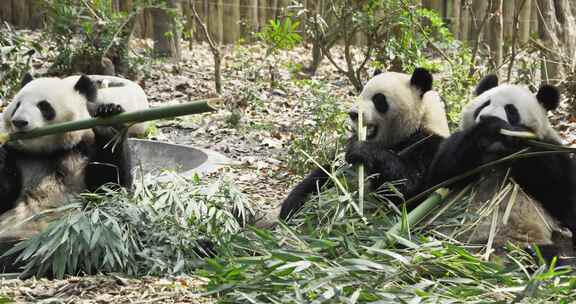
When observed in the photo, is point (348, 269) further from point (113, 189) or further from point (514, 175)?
point (113, 189)

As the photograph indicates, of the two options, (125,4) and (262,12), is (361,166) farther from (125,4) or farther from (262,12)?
(262,12)

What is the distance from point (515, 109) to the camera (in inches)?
194

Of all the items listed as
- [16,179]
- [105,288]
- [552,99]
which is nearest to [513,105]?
[552,99]

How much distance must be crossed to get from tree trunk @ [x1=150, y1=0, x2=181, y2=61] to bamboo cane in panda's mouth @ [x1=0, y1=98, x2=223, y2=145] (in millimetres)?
8555

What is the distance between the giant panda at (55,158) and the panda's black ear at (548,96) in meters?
2.92

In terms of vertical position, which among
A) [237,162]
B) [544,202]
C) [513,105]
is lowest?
[237,162]

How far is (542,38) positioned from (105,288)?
7.38 metres

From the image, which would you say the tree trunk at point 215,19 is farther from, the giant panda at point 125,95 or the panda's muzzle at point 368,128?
the panda's muzzle at point 368,128

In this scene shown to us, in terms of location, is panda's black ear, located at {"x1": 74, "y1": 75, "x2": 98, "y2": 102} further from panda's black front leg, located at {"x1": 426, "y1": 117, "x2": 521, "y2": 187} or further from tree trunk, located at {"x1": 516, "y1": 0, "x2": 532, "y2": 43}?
tree trunk, located at {"x1": 516, "y1": 0, "x2": 532, "y2": 43}

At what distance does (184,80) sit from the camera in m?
12.9

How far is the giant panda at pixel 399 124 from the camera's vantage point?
5593mm

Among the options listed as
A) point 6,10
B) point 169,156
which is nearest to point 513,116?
point 169,156

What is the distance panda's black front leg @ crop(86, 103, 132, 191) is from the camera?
5.78m

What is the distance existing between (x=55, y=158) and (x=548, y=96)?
11.7 ft
